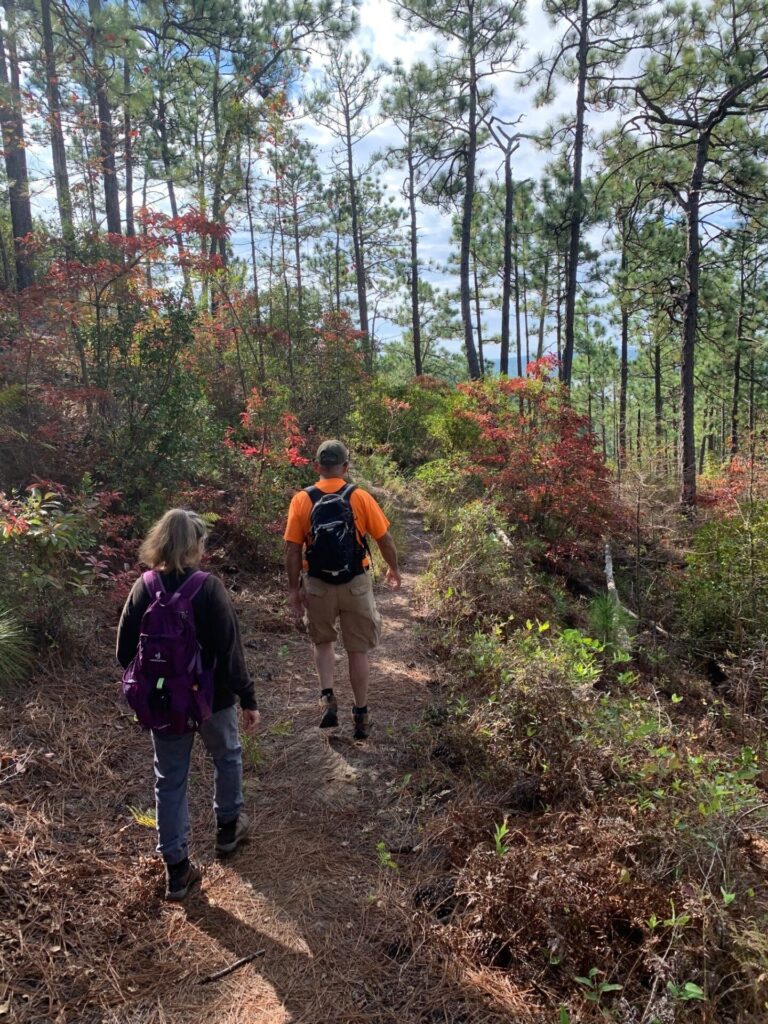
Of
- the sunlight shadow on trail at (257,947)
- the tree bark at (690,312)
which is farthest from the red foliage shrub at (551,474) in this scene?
the sunlight shadow on trail at (257,947)

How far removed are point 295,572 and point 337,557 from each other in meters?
0.32

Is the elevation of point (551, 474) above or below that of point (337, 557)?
above

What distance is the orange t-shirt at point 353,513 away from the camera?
3551 millimetres

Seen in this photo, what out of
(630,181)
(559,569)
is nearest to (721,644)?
(559,569)

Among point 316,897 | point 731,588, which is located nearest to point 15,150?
point 316,897

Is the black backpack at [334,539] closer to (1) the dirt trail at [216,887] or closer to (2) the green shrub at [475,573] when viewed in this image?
(1) the dirt trail at [216,887]

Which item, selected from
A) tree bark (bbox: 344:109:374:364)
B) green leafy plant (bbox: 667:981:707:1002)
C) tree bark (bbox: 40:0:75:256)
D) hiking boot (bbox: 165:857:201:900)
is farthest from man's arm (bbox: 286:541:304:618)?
tree bark (bbox: 344:109:374:364)

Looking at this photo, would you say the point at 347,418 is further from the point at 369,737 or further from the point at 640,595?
the point at 369,737

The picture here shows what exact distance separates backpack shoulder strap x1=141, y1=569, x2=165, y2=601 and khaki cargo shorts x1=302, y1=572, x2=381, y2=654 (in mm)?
1254

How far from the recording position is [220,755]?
2676mm

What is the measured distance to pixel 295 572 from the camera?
3625 mm

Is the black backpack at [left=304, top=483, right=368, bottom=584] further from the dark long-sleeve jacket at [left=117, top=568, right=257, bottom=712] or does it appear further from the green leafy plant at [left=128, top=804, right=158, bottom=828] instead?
the green leafy plant at [left=128, top=804, right=158, bottom=828]

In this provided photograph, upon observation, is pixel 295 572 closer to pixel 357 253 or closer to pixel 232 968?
pixel 232 968

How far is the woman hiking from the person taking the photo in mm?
2418
